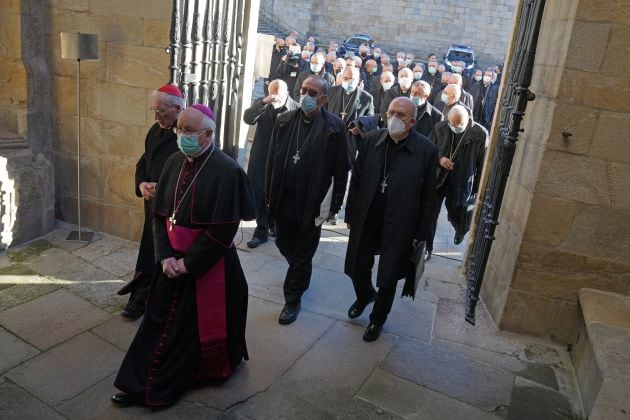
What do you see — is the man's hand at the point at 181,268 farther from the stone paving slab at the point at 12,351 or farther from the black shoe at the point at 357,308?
the black shoe at the point at 357,308

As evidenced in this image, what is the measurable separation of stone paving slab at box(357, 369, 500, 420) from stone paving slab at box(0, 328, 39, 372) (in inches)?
84.4

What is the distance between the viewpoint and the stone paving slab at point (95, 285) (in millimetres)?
4352

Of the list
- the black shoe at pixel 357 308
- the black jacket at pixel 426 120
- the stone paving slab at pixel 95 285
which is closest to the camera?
the stone paving slab at pixel 95 285

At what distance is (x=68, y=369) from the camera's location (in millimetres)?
3447

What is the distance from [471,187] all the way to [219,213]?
11.6 ft

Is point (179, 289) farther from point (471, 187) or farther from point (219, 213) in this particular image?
point (471, 187)

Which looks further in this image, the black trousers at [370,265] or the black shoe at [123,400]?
the black trousers at [370,265]

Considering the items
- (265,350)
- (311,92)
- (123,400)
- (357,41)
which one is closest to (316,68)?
(311,92)

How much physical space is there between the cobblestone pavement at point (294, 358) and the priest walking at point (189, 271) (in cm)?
19

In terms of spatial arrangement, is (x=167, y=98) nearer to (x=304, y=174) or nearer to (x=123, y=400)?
(x=304, y=174)

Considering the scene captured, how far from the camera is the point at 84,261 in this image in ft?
16.5

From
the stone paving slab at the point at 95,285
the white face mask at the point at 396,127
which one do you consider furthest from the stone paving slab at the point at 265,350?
the white face mask at the point at 396,127

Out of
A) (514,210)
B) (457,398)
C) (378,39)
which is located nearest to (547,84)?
(514,210)

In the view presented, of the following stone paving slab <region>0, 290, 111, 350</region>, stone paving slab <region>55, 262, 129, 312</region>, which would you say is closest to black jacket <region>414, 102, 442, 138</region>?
stone paving slab <region>55, 262, 129, 312</region>
